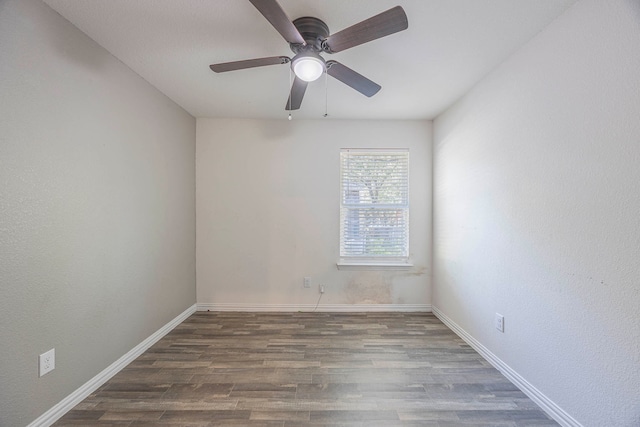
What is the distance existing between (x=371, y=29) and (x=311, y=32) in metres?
0.43

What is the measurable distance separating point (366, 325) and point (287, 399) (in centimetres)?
135

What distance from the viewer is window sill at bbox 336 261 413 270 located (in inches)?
127

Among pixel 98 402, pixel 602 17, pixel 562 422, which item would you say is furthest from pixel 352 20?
pixel 98 402

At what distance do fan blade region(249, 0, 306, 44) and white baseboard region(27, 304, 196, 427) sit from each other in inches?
98.8

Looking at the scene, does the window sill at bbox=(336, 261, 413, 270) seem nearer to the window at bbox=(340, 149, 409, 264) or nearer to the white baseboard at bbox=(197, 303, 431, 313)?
the window at bbox=(340, 149, 409, 264)


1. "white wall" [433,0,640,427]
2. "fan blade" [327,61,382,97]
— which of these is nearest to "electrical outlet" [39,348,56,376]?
"fan blade" [327,61,382,97]

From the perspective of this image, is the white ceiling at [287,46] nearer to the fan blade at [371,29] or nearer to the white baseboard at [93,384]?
the fan blade at [371,29]

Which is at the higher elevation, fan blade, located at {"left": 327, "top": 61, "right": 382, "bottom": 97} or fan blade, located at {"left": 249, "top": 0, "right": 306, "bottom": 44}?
fan blade, located at {"left": 249, "top": 0, "right": 306, "bottom": 44}

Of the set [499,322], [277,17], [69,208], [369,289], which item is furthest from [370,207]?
[69,208]

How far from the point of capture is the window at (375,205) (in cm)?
329

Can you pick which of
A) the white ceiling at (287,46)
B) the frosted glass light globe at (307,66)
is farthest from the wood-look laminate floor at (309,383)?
the white ceiling at (287,46)

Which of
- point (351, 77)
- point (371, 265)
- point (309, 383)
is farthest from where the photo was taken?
point (371, 265)

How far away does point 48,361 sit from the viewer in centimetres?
151

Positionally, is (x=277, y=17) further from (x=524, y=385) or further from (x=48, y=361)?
(x=524, y=385)
